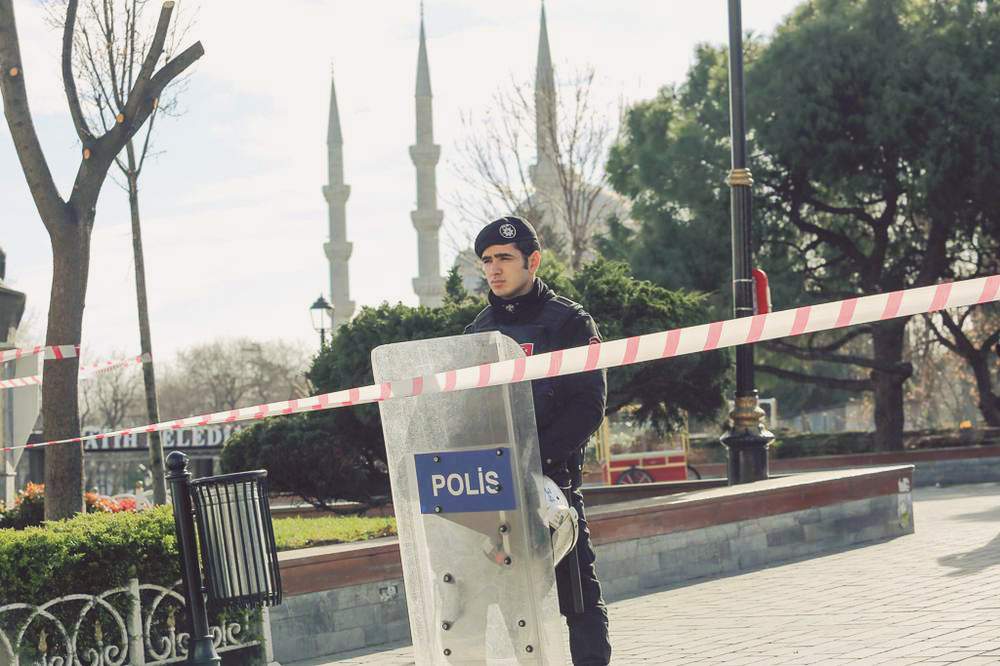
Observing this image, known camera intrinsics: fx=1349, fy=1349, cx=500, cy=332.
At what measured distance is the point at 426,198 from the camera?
2419 inches

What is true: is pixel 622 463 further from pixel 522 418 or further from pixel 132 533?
pixel 522 418

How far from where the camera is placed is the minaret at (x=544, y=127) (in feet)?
113

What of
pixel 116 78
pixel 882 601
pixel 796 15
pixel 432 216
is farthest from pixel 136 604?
pixel 432 216

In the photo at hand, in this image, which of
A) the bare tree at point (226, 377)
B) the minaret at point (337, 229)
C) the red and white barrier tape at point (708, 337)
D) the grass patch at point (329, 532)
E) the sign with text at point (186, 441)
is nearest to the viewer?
the red and white barrier tape at point (708, 337)

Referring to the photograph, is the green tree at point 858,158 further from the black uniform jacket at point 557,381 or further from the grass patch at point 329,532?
the black uniform jacket at point 557,381

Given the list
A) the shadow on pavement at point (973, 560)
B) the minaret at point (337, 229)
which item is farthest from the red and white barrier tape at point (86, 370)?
the minaret at point (337, 229)

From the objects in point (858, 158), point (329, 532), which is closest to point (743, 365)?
point (329, 532)

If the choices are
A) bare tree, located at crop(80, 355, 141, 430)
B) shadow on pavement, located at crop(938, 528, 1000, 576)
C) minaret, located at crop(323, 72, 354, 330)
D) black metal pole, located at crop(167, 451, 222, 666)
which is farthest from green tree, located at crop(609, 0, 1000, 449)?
bare tree, located at crop(80, 355, 141, 430)

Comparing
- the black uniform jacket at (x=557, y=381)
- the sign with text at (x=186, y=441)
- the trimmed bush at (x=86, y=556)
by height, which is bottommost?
the sign with text at (x=186, y=441)

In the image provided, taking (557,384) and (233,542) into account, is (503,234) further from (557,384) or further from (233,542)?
A: (233,542)

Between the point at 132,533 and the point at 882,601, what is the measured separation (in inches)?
172

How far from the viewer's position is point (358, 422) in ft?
46.6

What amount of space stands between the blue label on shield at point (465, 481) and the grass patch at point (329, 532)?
15.3 ft

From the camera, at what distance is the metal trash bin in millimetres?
5586
